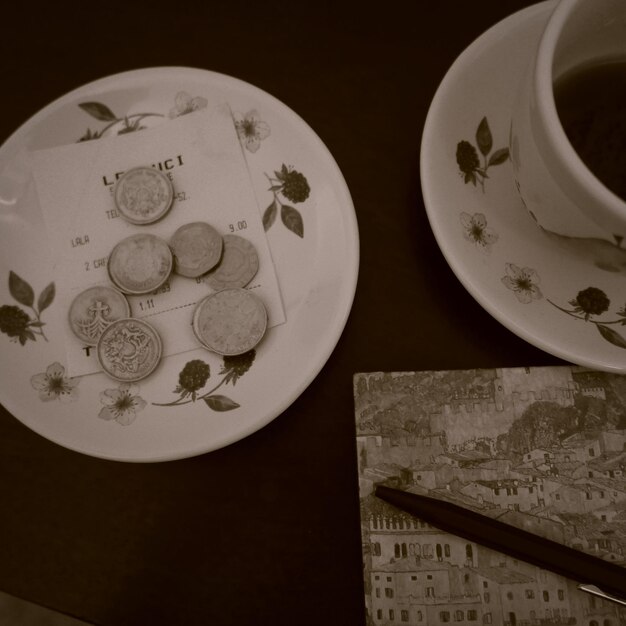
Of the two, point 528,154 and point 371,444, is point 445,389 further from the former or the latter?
point 528,154

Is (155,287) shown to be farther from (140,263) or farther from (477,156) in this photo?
(477,156)

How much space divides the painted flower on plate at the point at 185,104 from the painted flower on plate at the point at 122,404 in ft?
1.00

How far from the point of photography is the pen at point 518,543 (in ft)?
1.40

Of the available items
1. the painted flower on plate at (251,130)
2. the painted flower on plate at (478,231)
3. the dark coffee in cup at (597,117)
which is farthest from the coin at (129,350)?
the dark coffee in cup at (597,117)

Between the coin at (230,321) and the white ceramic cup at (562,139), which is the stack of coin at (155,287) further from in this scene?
the white ceramic cup at (562,139)

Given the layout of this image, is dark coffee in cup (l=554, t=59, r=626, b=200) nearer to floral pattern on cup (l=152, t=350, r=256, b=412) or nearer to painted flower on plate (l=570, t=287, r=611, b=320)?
painted flower on plate (l=570, t=287, r=611, b=320)

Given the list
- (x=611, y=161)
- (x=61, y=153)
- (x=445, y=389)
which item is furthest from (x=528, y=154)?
(x=61, y=153)

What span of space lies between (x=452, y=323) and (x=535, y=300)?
84 mm

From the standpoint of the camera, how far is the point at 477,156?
1.59ft

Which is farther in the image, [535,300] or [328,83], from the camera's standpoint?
[328,83]

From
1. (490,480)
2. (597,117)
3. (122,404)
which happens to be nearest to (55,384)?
(122,404)

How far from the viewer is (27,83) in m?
0.58

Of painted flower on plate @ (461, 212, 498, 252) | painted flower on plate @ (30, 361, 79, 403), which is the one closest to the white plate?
painted flower on plate @ (30, 361, 79, 403)

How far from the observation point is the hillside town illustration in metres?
0.45
